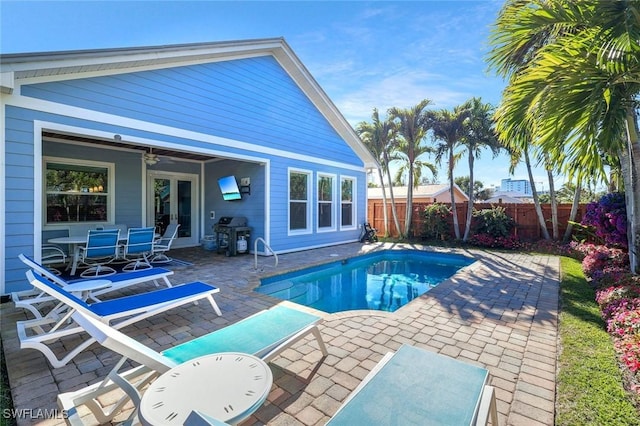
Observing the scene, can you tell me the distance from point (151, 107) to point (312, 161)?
5.27 metres

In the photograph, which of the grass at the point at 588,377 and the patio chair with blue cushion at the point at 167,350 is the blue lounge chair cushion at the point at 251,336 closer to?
the patio chair with blue cushion at the point at 167,350

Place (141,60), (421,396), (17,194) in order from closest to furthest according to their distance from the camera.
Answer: (421,396) → (17,194) → (141,60)

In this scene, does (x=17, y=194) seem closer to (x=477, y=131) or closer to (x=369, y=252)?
Answer: (x=369, y=252)

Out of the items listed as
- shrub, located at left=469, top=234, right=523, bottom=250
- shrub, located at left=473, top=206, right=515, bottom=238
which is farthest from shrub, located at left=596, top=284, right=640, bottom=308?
shrub, located at left=473, top=206, right=515, bottom=238

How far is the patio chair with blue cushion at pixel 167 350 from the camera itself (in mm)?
1819

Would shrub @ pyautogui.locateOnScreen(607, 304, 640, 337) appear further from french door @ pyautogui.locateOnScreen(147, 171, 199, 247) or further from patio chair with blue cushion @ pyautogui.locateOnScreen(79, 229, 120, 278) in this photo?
french door @ pyautogui.locateOnScreen(147, 171, 199, 247)

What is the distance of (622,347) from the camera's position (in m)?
3.02

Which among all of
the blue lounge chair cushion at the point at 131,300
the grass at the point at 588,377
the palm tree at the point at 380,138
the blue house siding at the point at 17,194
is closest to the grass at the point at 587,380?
the grass at the point at 588,377

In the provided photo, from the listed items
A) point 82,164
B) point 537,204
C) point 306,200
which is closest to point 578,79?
point 306,200

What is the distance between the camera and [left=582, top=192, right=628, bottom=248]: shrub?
6.84m

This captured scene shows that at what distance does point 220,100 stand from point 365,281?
243 inches

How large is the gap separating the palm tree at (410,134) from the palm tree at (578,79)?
789 centimetres

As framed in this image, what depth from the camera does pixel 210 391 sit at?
66.9 inches

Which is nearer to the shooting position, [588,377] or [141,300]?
[588,377]
